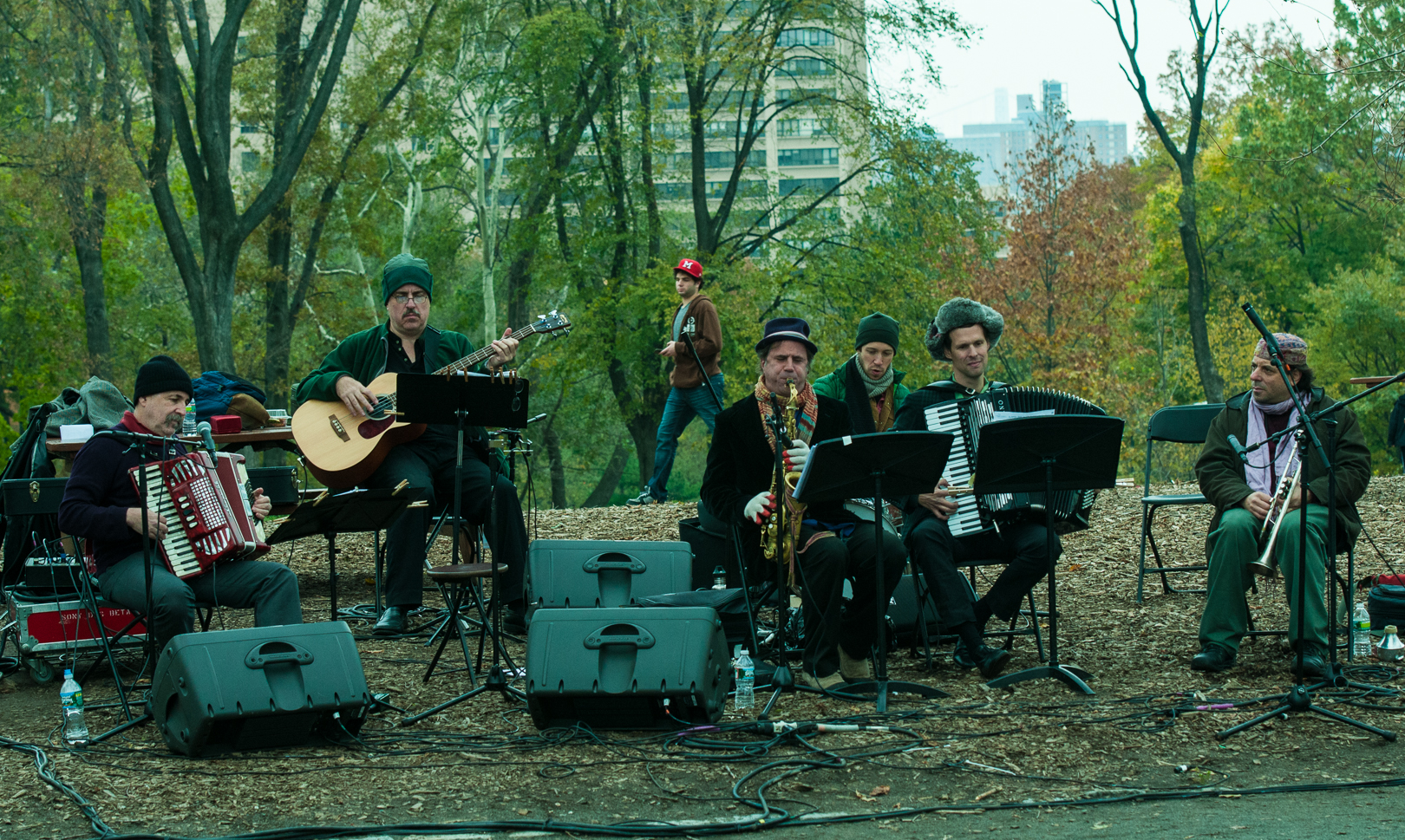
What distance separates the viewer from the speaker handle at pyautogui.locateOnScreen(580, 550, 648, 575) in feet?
19.4

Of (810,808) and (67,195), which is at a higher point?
(67,195)

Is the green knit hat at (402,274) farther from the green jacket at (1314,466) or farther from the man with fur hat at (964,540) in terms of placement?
the green jacket at (1314,466)

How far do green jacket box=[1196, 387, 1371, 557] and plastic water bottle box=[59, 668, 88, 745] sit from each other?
502 centimetres

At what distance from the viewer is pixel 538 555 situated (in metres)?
5.90

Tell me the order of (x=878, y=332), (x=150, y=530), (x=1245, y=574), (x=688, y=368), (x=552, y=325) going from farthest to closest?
(x=688, y=368), (x=552, y=325), (x=878, y=332), (x=1245, y=574), (x=150, y=530)

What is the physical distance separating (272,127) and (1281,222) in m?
27.2

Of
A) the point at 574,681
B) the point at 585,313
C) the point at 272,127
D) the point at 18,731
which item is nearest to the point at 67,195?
the point at 272,127

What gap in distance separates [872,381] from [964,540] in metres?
1.11

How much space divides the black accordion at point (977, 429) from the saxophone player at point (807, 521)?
1.32ft

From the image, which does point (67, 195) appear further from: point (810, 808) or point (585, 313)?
point (810, 808)

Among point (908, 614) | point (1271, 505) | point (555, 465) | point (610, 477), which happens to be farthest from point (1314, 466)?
point (610, 477)

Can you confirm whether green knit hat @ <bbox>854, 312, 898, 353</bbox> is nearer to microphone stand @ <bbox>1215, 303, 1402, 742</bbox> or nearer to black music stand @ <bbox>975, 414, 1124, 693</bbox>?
black music stand @ <bbox>975, 414, 1124, 693</bbox>

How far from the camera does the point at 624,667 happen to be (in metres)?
4.66

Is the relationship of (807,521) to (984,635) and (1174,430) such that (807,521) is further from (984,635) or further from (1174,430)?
(1174,430)
